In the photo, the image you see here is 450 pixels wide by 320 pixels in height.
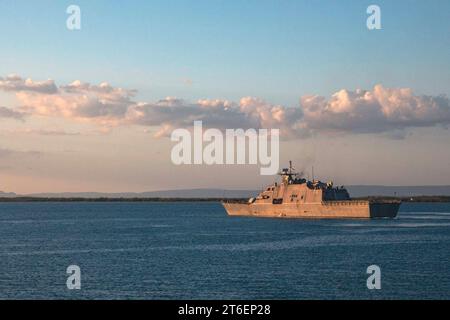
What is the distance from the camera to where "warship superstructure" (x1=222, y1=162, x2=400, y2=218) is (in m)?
102

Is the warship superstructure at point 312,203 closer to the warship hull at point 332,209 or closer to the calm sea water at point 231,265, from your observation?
the warship hull at point 332,209

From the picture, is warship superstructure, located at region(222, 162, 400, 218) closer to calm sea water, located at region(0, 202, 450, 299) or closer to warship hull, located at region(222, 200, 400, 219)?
warship hull, located at region(222, 200, 400, 219)

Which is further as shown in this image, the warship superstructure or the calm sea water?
the warship superstructure

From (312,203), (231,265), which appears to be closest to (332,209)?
(312,203)

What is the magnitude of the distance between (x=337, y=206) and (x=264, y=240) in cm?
3553

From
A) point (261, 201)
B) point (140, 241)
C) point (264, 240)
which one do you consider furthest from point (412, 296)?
point (261, 201)

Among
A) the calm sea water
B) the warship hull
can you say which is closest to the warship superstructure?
the warship hull

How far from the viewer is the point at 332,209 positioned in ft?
338

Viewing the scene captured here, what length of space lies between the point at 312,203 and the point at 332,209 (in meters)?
3.95

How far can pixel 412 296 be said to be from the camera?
3509 cm

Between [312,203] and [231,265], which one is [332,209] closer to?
[312,203]

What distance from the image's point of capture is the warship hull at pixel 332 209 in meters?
101
